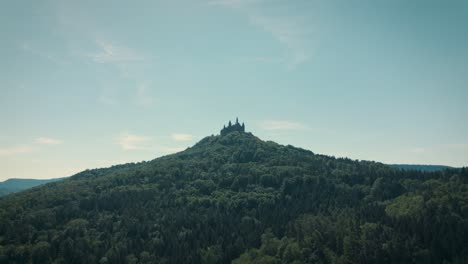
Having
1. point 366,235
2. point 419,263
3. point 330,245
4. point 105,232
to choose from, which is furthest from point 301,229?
point 105,232

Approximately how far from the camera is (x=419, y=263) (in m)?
123

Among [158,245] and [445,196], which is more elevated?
[445,196]

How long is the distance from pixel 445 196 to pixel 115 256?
150m

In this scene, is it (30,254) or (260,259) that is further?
(30,254)

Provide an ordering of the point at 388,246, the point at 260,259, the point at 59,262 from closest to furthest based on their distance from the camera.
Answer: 1. the point at 388,246
2. the point at 260,259
3. the point at 59,262

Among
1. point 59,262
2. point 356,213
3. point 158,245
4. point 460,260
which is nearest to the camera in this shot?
point 460,260

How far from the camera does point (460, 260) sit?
118 metres

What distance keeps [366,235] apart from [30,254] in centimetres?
13836

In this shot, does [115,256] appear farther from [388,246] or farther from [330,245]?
[388,246]

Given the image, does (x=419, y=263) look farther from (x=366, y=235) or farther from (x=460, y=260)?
(x=366, y=235)

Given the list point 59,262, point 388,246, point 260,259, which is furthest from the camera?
point 59,262

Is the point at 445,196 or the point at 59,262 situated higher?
the point at 445,196

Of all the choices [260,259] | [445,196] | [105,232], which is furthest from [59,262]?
[445,196]

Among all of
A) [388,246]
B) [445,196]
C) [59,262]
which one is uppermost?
[445,196]
